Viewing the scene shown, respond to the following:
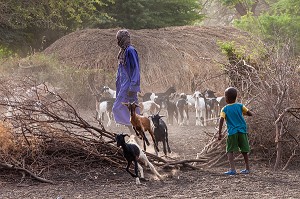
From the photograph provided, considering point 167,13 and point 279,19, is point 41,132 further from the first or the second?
point 167,13

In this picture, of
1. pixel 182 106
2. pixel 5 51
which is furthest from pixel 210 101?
pixel 5 51

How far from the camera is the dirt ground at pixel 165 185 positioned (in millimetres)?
8258

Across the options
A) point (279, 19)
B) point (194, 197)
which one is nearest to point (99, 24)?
point (279, 19)

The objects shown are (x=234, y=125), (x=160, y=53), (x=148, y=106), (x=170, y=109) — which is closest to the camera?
(x=234, y=125)

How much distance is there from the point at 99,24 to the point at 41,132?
71.3 feet

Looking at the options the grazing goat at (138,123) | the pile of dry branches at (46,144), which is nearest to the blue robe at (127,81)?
the grazing goat at (138,123)

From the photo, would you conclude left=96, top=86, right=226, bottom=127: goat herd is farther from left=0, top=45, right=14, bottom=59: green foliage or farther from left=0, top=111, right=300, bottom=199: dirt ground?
left=0, top=45, right=14, bottom=59: green foliage

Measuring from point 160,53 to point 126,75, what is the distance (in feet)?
43.9

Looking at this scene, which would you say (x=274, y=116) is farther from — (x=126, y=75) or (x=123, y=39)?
(x=123, y=39)

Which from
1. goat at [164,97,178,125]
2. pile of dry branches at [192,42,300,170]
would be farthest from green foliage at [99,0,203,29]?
pile of dry branches at [192,42,300,170]

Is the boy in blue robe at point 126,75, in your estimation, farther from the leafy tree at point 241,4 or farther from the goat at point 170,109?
the leafy tree at point 241,4

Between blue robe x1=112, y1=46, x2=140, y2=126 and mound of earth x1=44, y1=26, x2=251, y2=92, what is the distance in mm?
11183

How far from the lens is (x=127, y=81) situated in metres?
11.6

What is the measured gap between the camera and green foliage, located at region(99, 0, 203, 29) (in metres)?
30.5
